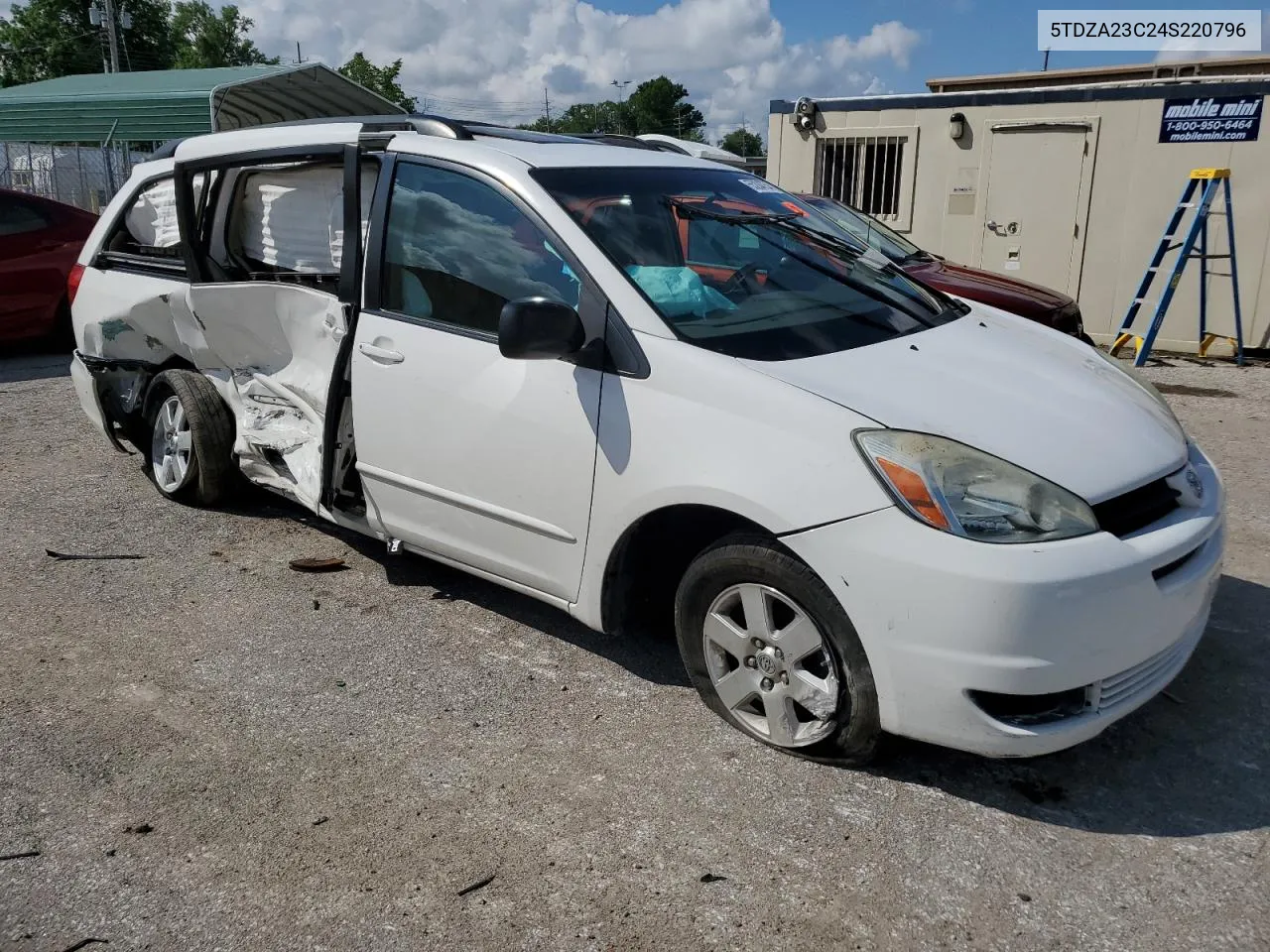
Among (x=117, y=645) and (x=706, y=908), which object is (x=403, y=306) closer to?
(x=117, y=645)

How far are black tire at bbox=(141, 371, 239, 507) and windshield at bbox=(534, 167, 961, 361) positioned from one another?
7.73 ft

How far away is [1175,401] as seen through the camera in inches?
317

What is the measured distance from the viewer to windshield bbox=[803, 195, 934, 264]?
27.8 ft

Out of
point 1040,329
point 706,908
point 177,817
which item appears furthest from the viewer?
point 1040,329

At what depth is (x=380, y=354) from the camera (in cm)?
376

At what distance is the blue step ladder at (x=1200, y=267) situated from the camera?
9281 millimetres

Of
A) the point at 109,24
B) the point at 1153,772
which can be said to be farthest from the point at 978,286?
the point at 109,24

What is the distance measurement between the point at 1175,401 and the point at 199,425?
7055 millimetres

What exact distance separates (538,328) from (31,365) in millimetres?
8206

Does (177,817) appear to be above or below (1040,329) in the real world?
below

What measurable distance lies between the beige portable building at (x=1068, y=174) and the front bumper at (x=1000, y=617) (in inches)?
341

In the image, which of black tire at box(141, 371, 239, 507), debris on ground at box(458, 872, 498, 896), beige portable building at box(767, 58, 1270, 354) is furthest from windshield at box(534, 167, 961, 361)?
beige portable building at box(767, 58, 1270, 354)

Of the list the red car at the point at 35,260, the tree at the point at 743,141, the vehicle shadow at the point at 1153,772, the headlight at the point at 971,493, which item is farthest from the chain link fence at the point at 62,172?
the tree at the point at 743,141

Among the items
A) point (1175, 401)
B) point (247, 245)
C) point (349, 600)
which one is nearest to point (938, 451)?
point (349, 600)
